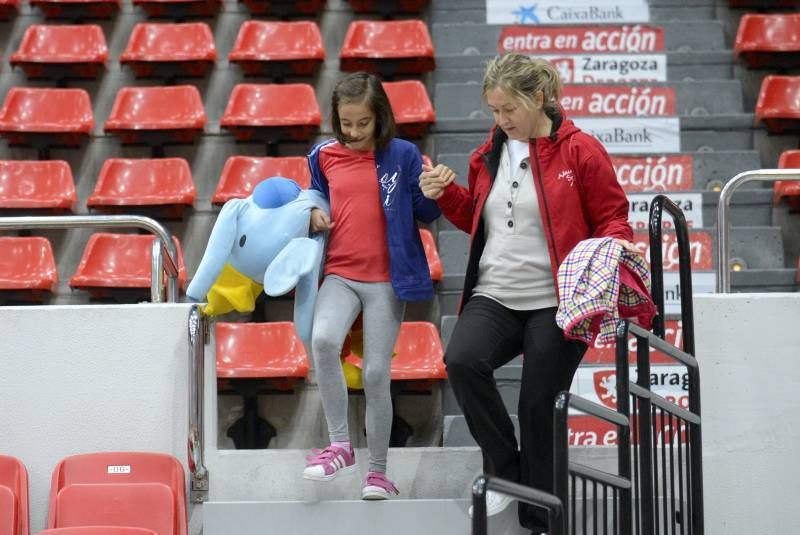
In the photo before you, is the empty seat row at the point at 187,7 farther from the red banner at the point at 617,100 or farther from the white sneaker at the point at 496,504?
the white sneaker at the point at 496,504

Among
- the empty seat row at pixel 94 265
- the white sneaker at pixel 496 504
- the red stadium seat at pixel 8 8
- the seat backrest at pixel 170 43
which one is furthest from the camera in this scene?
the red stadium seat at pixel 8 8

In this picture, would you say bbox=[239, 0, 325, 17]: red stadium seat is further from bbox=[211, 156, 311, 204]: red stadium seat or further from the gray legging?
the gray legging

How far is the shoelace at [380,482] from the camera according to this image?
3654 millimetres

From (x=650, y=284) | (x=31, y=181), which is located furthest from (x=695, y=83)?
(x=31, y=181)

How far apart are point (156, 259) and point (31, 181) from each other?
2.18m

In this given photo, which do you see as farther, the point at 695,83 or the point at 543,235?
the point at 695,83

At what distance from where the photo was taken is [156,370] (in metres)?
3.99

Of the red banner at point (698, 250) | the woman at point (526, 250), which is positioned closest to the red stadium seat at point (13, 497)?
the woman at point (526, 250)

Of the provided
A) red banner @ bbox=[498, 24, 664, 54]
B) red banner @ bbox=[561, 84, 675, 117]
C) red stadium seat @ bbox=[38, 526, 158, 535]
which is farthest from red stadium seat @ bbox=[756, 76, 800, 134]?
red stadium seat @ bbox=[38, 526, 158, 535]

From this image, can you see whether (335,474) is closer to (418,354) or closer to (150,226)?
(150,226)

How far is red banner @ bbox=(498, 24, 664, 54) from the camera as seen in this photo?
6414 mm

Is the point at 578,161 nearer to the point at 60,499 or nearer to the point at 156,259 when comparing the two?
the point at 156,259

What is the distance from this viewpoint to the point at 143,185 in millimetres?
5797

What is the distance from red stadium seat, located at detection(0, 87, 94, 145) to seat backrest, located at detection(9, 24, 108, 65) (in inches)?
9.7
